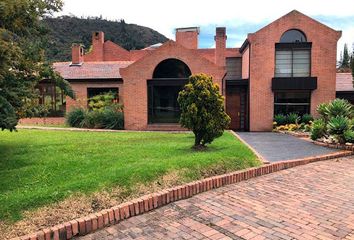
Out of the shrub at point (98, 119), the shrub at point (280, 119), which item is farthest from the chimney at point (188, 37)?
the shrub at point (98, 119)

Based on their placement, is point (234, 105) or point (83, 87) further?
point (83, 87)

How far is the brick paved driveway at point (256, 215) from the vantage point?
477cm

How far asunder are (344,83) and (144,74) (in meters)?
13.5

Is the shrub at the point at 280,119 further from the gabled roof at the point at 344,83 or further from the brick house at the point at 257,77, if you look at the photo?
the gabled roof at the point at 344,83

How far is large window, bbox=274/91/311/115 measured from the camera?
69.0 ft

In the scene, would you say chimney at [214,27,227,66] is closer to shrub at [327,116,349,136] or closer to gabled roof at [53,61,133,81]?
gabled roof at [53,61,133,81]

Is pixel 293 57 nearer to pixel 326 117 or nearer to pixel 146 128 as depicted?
pixel 326 117

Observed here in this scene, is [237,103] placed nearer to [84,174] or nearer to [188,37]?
[84,174]

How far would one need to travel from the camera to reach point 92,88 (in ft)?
77.2

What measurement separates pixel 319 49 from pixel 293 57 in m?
1.55

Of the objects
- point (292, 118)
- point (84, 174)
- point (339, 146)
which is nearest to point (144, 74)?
point (292, 118)

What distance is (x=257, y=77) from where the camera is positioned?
20938mm

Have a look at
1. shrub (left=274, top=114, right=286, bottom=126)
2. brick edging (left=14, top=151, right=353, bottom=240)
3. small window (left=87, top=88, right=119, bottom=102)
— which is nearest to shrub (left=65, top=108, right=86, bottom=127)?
small window (left=87, top=88, right=119, bottom=102)

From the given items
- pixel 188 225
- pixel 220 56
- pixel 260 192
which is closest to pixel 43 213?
pixel 188 225
